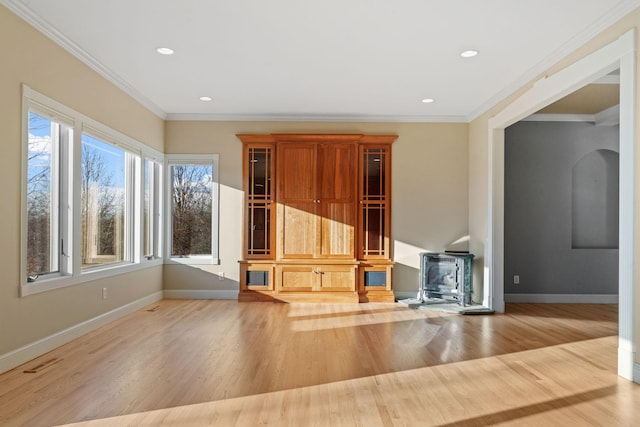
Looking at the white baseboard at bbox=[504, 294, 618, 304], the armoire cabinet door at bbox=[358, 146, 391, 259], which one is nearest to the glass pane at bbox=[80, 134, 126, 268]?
the armoire cabinet door at bbox=[358, 146, 391, 259]

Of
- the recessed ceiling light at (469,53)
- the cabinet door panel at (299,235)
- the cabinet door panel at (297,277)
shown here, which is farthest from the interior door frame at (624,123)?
the cabinet door panel at (297,277)

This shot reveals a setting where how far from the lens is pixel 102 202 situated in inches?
199

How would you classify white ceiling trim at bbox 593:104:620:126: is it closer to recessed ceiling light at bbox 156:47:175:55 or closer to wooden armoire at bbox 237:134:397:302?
wooden armoire at bbox 237:134:397:302

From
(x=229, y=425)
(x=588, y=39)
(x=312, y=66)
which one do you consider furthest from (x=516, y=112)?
(x=229, y=425)

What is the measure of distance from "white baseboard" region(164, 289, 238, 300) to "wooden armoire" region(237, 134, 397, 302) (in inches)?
8.8

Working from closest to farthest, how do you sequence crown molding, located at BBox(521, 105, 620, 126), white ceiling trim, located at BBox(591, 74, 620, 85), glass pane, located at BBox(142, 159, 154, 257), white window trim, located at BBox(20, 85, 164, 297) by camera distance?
white window trim, located at BBox(20, 85, 164, 297), white ceiling trim, located at BBox(591, 74, 620, 85), glass pane, located at BBox(142, 159, 154, 257), crown molding, located at BBox(521, 105, 620, 126)

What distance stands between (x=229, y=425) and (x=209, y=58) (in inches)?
135

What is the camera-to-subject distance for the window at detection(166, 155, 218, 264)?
22.1 feet

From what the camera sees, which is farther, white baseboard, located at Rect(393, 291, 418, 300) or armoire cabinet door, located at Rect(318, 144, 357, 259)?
white baseboard, located at Rect(393, 291, 418, 300)

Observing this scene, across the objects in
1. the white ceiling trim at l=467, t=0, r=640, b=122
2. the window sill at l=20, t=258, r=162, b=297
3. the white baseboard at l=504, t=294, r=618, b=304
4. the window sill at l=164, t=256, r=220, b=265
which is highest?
the white ceiling trim at l=467, t=0, r=640, b=122

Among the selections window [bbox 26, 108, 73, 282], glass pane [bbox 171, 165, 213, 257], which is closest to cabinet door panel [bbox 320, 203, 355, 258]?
glass pane [bbox 171, 165, 213, 257]

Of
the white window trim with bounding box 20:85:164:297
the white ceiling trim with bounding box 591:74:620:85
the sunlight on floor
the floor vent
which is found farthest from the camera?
the white ceiling trim with bounding box 591:74:620:85

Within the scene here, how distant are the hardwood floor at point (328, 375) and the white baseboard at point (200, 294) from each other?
1342 millimetres

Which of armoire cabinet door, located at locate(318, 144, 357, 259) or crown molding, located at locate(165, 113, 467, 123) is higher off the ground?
crown molding, located at locate(165, 113, 467, 123)
